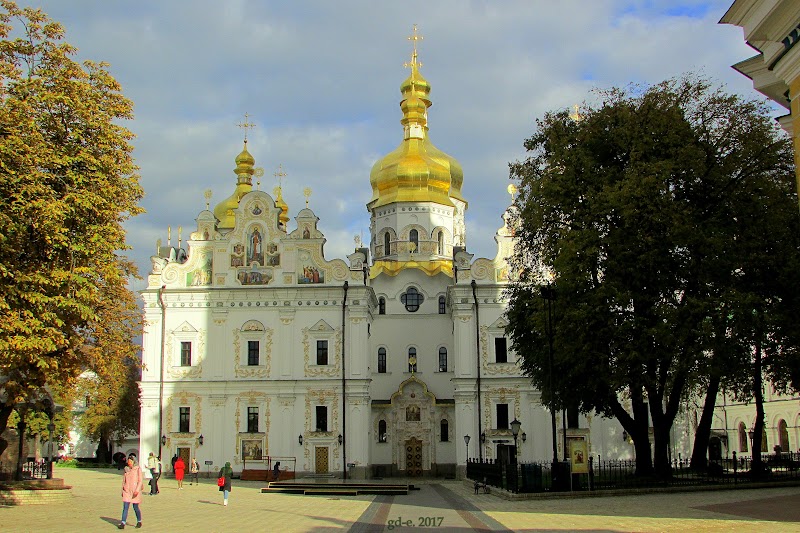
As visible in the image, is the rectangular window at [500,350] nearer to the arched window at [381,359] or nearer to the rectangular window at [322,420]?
the arched window at [381,359]

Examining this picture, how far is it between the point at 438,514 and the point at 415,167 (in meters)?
37.0

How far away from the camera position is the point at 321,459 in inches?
1849

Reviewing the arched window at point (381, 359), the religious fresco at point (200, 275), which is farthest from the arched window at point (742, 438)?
the religious fresco at point (200, 275)

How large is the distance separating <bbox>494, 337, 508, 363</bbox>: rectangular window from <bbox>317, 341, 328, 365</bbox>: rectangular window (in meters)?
9.18

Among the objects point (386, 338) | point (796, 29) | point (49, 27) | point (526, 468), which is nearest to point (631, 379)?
point (526, 468)

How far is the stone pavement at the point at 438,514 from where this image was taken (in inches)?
723

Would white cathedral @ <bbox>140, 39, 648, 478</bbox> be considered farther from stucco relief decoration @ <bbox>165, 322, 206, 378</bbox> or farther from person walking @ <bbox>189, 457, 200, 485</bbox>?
person walking @ <bbox>189, 457, 200, 485</bbox>

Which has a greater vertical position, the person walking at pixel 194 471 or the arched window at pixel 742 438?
the arched window at pixel 742 438

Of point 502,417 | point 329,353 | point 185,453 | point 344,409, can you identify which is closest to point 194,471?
point 185,453

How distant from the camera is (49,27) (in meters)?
23.2

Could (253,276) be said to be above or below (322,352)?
above

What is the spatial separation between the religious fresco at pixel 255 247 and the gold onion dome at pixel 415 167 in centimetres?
1119

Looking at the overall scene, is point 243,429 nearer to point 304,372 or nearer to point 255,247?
point 304,372

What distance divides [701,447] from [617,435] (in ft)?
57.8
